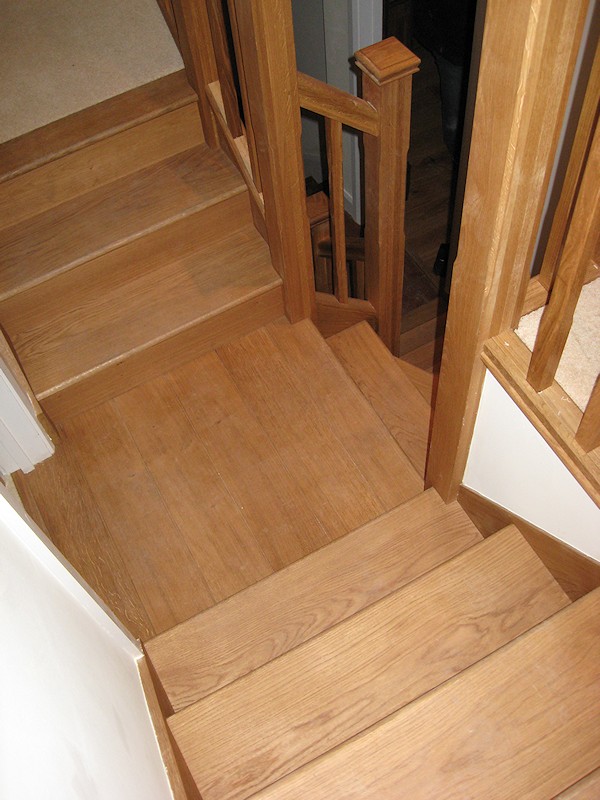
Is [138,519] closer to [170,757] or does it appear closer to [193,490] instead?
[193,490]

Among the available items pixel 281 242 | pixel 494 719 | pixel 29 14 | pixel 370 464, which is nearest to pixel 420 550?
pixel 370 464

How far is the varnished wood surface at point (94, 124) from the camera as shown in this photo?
2.34m

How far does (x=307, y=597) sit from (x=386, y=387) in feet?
2.64

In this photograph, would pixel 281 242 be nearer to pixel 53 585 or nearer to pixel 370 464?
pixel 370 464

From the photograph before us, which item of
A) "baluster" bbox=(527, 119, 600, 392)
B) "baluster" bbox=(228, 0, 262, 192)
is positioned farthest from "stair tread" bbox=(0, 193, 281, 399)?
"baluster" bbox=(527, 119, 600, 392)

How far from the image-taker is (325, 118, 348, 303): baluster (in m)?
2.04

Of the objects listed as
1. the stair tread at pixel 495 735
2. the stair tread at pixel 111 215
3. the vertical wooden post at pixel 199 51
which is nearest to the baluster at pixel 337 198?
the stair tread at pixel 111 215

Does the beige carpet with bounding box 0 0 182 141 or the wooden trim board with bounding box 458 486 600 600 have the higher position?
the beige carpet with bounding box 0 0 182 141

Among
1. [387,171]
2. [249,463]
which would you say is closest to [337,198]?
[387,171]

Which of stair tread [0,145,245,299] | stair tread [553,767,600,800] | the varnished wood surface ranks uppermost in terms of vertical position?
the varnished wood surface

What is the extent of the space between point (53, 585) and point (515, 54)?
1.11 m

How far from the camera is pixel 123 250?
2311mm

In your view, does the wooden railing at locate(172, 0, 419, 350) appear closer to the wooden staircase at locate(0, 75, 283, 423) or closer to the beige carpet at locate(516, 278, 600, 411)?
the wooden staircase at locate(0, 75, 283, 423)

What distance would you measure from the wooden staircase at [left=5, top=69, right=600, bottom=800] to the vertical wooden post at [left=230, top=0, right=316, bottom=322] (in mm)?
96
